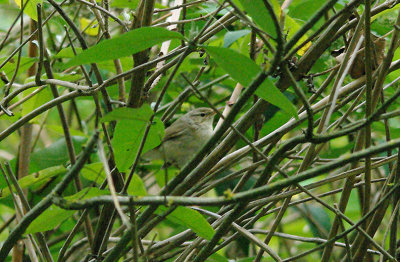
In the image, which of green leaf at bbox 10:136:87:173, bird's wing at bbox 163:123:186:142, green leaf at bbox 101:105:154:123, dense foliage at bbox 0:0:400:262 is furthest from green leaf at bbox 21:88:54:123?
bird's wing at bbox 163:123:186:142

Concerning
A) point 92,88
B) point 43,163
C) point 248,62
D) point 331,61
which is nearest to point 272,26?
point 248,62

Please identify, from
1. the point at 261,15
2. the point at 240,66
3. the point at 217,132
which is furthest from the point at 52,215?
the point at 261,15

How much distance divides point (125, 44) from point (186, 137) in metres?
3.11

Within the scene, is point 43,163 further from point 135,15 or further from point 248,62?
point 248,62

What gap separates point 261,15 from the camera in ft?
4.94

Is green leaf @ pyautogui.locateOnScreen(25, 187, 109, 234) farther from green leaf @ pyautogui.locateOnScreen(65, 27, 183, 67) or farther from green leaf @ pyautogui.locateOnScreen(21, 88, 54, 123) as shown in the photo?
green leaf @ pyautogui.locateOnScreen(21, 88, 54, 123)

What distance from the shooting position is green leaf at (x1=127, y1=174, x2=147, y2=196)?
219 centimetres

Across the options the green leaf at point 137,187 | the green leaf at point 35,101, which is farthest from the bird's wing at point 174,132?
the green leaf at point 137,187

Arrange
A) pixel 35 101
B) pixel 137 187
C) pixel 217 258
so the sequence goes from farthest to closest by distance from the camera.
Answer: pixel 35 101 → pixel 217 258 → pixel 137 187

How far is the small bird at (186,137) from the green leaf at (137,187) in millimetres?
2218

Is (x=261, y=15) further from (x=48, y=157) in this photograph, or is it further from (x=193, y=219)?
(x=48, y=157)

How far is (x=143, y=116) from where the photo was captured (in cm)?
174

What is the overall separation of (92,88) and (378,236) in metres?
4.17

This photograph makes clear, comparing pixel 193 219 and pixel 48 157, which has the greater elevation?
pixel 48 157
